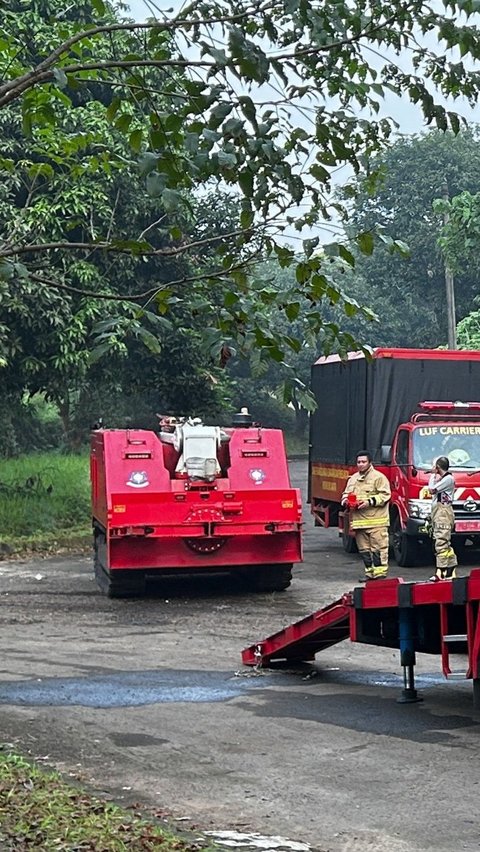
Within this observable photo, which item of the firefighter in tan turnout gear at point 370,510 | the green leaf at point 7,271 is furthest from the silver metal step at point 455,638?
the firefighter in tan turnout gear at point 370,510

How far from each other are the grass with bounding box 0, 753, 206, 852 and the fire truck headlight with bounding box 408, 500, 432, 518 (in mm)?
12552

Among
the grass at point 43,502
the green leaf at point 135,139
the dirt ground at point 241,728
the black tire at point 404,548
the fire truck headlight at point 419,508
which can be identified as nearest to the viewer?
the green leaf at point 135,139

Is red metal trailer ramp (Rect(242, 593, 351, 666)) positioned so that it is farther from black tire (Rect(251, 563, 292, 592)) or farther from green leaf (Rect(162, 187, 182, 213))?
green leaf (Rect(162, 187, 182, 213))

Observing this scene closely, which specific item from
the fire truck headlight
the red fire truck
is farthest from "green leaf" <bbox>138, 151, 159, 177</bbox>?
the fire truck headlight

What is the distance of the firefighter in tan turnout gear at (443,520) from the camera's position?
54.4 feet

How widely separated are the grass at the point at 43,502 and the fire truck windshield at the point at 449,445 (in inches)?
289

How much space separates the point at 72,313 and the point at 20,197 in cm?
248

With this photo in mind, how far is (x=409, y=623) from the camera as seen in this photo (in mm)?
10219

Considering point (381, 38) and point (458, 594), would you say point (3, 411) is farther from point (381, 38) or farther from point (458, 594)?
point (381, 38)

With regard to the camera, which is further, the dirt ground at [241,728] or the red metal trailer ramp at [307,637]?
the red metal trailer ramp at [307,637]

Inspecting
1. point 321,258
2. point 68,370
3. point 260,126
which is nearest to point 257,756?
point 321,258

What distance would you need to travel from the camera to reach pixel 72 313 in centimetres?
2520

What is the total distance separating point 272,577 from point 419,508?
315cm

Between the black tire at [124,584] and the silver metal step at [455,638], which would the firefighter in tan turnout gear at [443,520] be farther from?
the silver metal step at [455,638]
